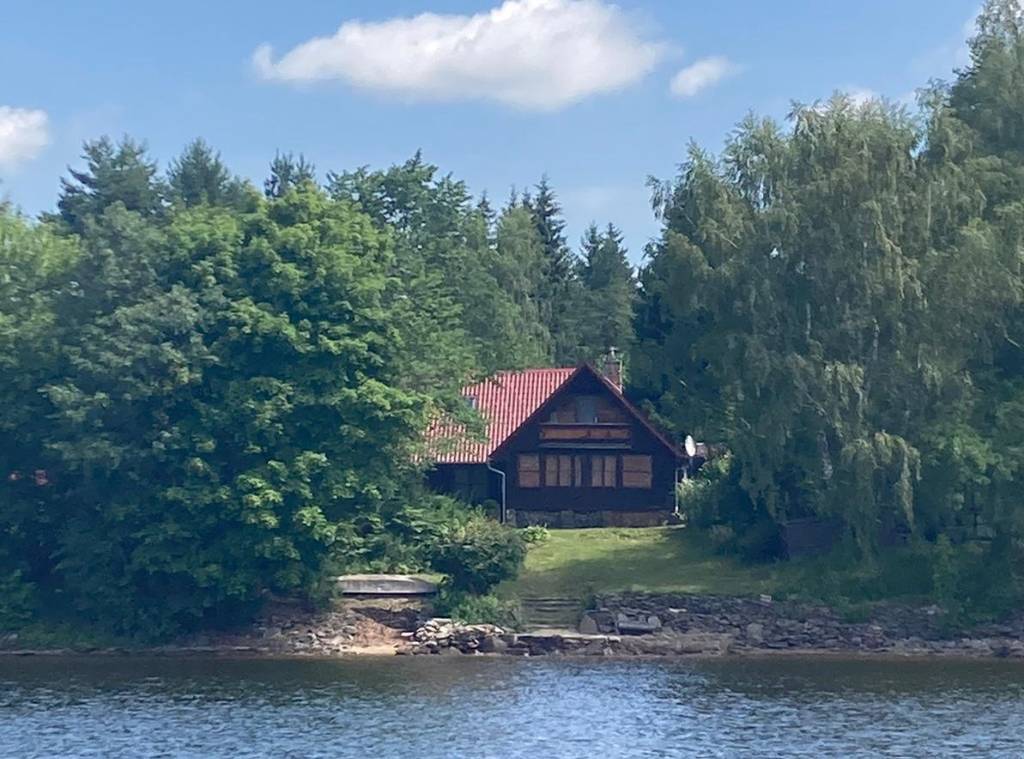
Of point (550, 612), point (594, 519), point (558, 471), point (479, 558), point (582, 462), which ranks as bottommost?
point (550, 612)

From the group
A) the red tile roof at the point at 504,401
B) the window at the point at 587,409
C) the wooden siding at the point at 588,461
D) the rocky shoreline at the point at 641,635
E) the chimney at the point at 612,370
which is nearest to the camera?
the rocky shoreline at the point at 641,635

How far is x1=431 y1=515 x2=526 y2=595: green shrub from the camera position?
169 ft

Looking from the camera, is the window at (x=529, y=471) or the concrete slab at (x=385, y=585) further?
the window at (x=529, y=471)

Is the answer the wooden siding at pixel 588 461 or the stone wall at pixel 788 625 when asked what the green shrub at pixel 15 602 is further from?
the wooden siding at pixel 588 461

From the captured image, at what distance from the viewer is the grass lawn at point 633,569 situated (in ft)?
174

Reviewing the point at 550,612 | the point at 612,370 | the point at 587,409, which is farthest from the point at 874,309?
the point at 612,370

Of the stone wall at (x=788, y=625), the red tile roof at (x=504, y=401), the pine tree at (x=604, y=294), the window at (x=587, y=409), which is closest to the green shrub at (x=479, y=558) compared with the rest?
the stone wall at (x=788, y=625)

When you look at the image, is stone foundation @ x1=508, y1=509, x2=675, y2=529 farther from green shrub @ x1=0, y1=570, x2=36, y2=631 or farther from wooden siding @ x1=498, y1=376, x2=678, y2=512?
green shrub @ x1=0, y1=570, x2=36, y2=631

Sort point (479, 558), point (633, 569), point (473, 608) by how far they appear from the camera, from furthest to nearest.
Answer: point (633, 569) → point (479, 558) → point (473, 608)

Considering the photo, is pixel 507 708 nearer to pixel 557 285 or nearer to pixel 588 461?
pixel 588 461

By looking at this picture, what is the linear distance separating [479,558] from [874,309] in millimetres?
14683

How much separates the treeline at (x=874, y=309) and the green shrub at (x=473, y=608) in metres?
9.10

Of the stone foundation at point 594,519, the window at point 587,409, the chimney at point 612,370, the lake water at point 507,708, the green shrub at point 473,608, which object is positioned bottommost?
the lake water at point 507,708

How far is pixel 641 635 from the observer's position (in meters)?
50.5
